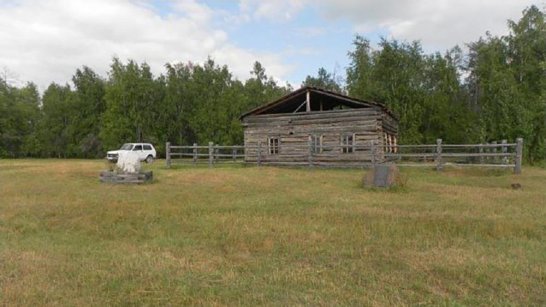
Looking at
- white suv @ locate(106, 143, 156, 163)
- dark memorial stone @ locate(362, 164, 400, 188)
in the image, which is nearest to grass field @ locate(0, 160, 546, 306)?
dark memorial stone @ locate(362, 164, 400, 188)

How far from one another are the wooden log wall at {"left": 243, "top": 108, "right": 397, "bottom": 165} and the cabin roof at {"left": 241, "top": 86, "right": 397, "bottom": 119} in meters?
0.49

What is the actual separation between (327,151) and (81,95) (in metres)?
43.6

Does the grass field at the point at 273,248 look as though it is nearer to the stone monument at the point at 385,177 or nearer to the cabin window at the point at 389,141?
the stone monument at the point at 385,177

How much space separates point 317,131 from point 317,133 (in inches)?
5.0

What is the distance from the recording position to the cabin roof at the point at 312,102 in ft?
82.1

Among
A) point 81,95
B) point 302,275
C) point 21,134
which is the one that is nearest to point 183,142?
point 81,95

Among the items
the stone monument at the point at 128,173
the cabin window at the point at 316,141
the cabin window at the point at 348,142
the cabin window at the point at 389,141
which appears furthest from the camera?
the cabin window at the point at 389,141

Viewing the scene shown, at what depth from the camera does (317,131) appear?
1031 inches

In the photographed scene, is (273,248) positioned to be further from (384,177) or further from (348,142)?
(348,142)

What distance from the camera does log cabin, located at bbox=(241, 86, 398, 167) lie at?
2473 centimetres

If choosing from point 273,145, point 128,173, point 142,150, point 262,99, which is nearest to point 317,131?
point 273,145

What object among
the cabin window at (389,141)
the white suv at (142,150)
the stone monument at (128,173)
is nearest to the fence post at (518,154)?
the cabin window at (389,141)

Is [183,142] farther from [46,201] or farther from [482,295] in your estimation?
[482,295]

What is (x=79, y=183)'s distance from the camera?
52.3ft
